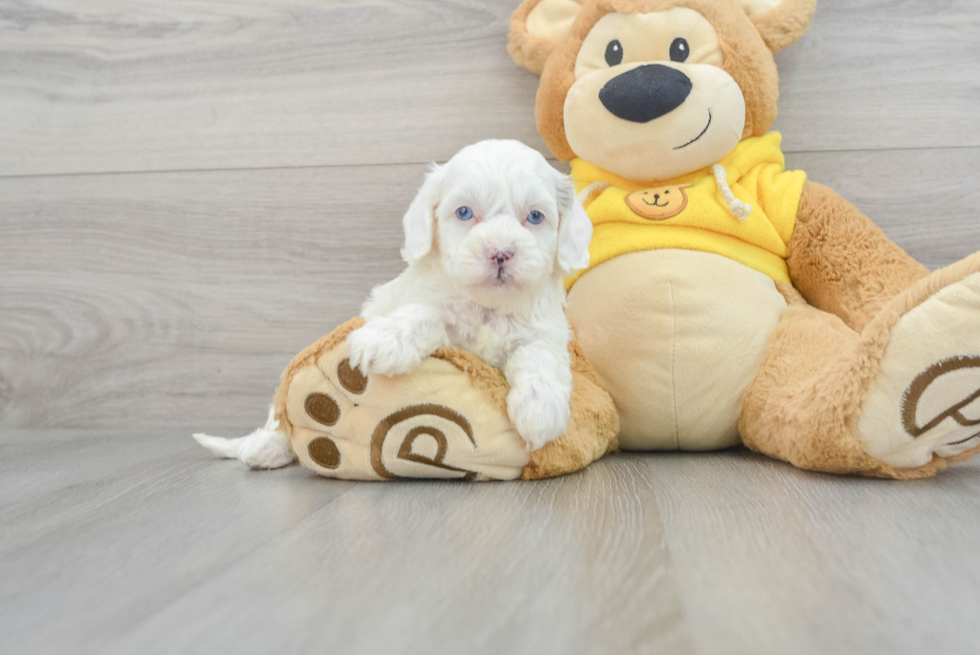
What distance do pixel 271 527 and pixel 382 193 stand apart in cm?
86

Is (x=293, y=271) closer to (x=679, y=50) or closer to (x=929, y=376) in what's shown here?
(x=679, y=50)

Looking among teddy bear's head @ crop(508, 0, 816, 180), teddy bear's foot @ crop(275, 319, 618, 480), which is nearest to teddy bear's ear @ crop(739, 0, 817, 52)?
teddy bear's head @ crop(508, 0, 816, 180)

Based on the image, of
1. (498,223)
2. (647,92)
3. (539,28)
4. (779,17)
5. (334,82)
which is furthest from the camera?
(334,82)

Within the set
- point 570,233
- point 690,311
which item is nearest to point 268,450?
point 570,233

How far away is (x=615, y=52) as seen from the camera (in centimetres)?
108

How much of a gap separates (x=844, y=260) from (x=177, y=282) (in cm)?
130

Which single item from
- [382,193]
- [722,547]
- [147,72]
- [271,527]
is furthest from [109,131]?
[722,547]

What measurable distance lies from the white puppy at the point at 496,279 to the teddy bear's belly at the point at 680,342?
0.11 meters

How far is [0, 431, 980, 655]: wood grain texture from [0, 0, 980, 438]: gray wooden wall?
59 centimetres

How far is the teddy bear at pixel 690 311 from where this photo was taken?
830mm

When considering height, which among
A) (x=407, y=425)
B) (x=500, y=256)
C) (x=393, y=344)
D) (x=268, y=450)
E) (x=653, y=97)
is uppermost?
(x=653, y=97)

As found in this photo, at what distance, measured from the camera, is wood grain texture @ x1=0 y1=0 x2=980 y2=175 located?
129 cm

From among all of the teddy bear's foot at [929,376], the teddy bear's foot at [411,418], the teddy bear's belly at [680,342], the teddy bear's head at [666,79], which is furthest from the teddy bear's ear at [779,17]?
the teddy bear's foot at [411,418]

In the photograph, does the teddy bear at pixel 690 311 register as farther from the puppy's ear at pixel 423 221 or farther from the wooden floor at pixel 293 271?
the puppy's ear at pixel 423 221
